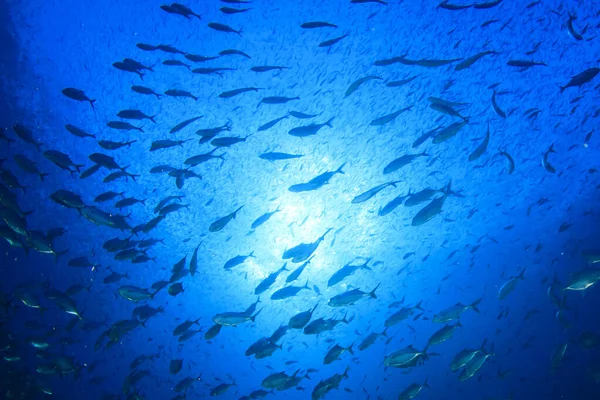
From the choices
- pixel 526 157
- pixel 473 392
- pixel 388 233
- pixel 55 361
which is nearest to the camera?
pixel 55 361

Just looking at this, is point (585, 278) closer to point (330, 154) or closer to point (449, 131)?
point (449, 131)

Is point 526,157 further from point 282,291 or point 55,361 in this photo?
point 55,361

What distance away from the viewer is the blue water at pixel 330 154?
37.4ft

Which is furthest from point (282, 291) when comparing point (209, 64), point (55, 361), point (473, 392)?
point (473, 392)

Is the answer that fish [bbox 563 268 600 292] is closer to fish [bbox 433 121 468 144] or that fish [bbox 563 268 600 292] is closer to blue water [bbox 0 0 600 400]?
blue water [bbox 0 0 600 400]

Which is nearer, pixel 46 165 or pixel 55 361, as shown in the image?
pixel 55 361

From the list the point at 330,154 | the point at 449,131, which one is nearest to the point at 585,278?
the point at 449,131

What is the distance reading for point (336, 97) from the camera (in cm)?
1309

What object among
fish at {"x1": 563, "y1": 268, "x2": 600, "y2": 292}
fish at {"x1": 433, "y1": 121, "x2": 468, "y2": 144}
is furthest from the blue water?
fish at {"x1": 433, "y1": 121, "x2": 468, "y2": 144}

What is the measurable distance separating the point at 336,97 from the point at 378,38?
263 centimetres

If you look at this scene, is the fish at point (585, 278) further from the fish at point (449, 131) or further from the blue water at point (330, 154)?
the fish at point (449, 131)

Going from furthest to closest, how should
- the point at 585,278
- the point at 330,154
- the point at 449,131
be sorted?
1. the point at 330,154
2. the point at 585,278
3. the point at 449,131

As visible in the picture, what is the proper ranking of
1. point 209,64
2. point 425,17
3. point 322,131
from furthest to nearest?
point 322,131 < point 209,64 < point 425,17

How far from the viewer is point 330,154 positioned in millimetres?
14992
